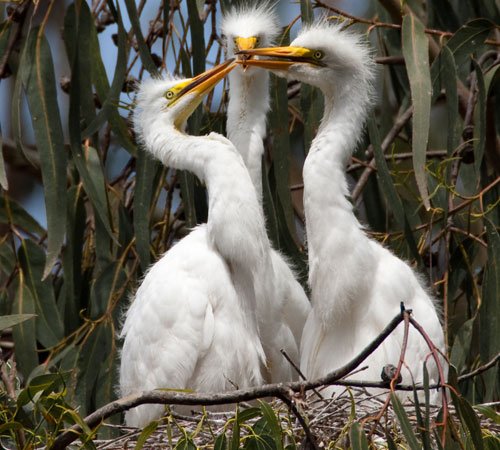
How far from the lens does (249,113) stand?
3.85m

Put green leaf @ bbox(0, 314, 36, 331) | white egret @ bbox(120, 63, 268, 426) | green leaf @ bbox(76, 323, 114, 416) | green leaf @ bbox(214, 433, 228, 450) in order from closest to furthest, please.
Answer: green leaf @ bbox(214, 433, 228, 450) → green leaf @ bbox(0, 314, 36, 331) → white egret @ bbox(120, 63, 268, 426) → green leaf @ bbox(76, 323, 114, 416)

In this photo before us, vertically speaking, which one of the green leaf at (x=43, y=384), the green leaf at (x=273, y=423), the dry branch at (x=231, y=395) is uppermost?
the green leaf at (x=43, y=384)

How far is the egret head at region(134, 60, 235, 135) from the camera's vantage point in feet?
11.6

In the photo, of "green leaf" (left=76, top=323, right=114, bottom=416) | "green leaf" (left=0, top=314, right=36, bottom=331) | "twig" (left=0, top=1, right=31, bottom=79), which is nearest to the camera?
"green leaf" (left=0, top=314, right=36, bottom=331)

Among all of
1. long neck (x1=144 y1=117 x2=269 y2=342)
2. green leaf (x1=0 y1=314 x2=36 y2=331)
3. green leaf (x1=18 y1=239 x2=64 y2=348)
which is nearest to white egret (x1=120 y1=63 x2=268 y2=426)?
long neck (x1=144 y1=117 x2=269 y2=342)

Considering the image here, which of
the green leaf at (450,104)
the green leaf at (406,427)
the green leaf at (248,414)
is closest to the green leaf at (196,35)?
the green leaf at (450,104)

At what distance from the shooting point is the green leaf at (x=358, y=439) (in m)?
2.12

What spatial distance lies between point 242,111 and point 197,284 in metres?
0.80

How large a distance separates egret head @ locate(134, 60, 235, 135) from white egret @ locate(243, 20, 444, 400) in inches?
7.7

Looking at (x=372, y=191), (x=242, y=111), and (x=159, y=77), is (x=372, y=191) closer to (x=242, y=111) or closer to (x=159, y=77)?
(x=242, y=111)

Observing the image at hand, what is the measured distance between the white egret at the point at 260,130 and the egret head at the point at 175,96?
234mm

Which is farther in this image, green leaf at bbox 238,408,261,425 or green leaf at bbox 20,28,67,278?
green leaf at bbox 20,28,67,278

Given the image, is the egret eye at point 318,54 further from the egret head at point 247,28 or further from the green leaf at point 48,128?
the green leaf at point 48,128

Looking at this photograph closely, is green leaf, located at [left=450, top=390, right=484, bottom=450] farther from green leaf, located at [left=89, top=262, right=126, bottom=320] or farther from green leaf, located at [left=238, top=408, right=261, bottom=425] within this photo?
green leaf, located at [left=89, top=262, right=126, bottom=320]
